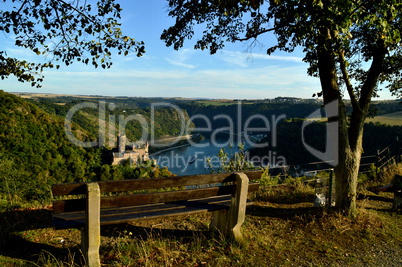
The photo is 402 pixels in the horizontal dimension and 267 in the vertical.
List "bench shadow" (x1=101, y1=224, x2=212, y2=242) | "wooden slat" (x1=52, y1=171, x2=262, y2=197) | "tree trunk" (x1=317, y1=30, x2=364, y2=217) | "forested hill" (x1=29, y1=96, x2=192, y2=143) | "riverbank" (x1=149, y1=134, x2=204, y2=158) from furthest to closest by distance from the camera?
"riverbank" (x1=149, y1=134, x2=204, y2=158) < "forested hill" (x1=29, y1=96, x2=192, y2=143) < "tree trunk" (x1=317, y1=30, x2=364, y2=217) < "bench shadow" (x1=101, y1=224, x2=212, y2=242) < "wooden slat" (x1=52, y1=171, x2=262, y2=197)

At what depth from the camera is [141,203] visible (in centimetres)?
280

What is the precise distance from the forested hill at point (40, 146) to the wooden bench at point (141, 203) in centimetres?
2528

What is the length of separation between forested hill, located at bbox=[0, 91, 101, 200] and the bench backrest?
25411 mm

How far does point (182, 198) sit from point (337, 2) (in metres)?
2.77

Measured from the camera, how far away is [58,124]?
51812mm

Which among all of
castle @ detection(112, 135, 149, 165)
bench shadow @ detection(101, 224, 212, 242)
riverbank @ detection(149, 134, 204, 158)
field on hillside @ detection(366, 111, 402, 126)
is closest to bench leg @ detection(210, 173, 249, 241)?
bench shadow @ detection(101, 224, 212, 242)

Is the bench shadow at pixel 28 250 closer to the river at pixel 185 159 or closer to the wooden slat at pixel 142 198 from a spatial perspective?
the wooden slat at pixel 142 198

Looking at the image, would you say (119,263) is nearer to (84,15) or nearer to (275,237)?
(275,237)

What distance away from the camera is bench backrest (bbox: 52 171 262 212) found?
8.11 ft

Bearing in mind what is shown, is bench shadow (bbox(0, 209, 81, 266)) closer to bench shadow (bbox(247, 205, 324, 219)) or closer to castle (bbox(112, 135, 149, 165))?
bench shadow (bbox(247, 205, 324, 219))

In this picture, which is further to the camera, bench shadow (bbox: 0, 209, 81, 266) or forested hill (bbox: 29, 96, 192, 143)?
forested hill (bbox: 29, 96, 192, 143)

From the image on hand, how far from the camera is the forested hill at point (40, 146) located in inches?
1310

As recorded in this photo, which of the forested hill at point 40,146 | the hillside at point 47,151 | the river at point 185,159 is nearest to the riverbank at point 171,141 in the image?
the river at point 185,159

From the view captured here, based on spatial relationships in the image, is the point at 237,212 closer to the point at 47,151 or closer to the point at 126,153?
the point at 47,151
